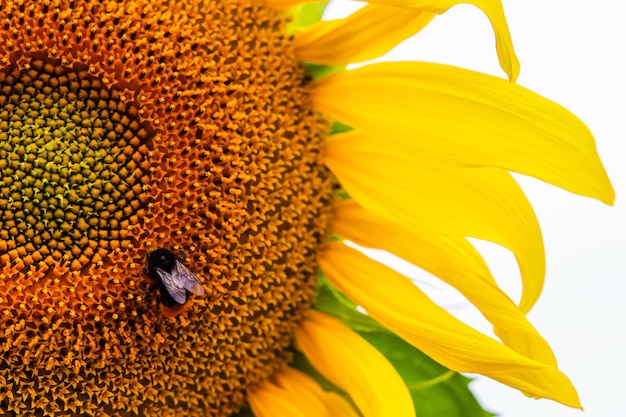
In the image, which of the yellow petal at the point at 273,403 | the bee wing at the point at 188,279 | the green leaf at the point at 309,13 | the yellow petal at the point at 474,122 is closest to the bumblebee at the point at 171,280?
the bee wing at the point at 188,279

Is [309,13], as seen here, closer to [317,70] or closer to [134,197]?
[317,70]

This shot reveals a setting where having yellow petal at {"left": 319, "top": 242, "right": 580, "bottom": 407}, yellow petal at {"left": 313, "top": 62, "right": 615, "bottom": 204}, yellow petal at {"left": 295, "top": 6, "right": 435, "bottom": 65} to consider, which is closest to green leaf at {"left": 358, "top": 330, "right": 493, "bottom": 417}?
yellow petal at {"left": 319, "top": 242, "right": 580, "bottom": 407}

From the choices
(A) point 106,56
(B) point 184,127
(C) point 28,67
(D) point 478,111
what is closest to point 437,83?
(D) point 478,111

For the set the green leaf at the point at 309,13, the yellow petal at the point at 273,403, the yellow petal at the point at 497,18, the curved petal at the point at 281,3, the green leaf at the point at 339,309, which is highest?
the yellow petal at the point at 497,18

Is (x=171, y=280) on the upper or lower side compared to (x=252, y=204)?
lower

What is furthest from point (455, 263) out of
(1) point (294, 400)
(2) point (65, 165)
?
(2) point (65, 165)

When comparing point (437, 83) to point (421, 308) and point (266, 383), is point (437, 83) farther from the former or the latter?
point (266, 383)

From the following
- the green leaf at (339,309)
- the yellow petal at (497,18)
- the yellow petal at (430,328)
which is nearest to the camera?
the yellow petal at (497,18)

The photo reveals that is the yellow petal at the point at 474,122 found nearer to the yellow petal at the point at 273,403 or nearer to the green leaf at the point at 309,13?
the green leaf at the point at 309,13
